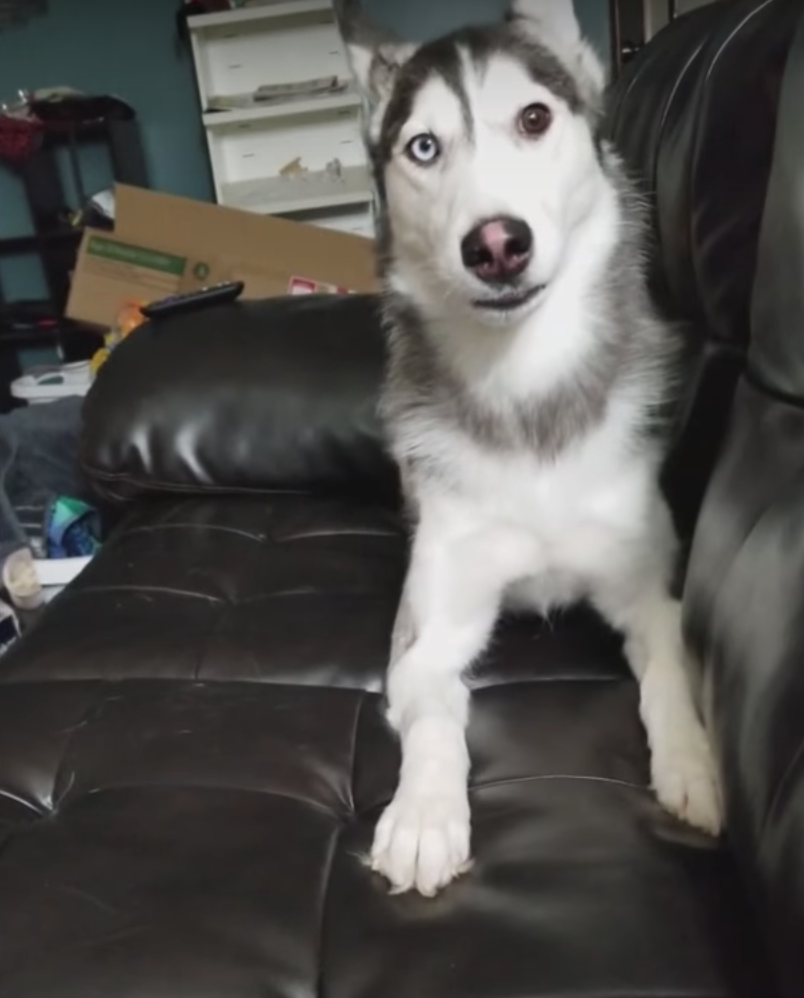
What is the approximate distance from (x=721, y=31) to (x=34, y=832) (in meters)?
1.17

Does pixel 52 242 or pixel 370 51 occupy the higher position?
pixel 370 51

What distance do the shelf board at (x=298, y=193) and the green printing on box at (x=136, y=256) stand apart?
1.58 ft

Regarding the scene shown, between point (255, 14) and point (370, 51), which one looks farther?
point (255, 14)

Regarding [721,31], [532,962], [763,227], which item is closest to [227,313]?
[721,31]

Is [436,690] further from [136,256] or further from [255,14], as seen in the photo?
[255,14]

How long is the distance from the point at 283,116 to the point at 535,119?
9.80 ft

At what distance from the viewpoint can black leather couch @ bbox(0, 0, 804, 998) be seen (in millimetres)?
815

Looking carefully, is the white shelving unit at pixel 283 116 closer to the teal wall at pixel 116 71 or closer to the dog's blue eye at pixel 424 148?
the teal wall at pixel 116 71

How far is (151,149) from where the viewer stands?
4449mm

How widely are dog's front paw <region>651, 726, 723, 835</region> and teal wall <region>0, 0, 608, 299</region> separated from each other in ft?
12.3

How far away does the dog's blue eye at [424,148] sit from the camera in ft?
4.36

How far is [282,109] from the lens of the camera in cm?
398

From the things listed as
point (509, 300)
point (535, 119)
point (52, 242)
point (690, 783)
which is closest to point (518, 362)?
point (509, 300)

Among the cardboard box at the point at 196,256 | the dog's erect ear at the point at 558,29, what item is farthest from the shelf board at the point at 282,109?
the dog's erect ear at the point at 558,29
